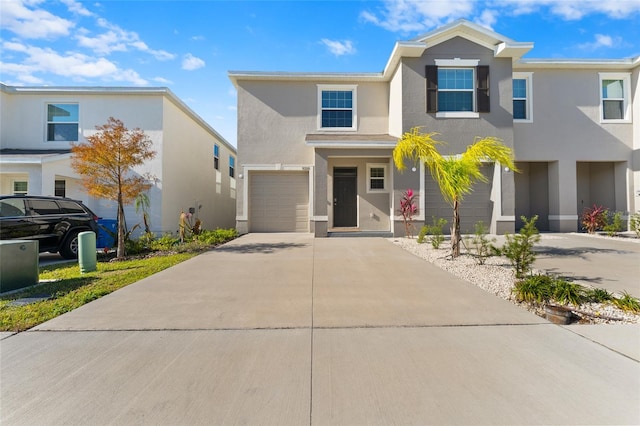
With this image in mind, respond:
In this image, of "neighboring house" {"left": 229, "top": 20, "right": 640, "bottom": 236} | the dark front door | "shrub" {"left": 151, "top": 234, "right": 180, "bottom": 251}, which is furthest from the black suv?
the dark front door

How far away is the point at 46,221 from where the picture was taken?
8562 mm

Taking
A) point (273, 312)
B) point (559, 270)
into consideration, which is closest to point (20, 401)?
point (273, 312)

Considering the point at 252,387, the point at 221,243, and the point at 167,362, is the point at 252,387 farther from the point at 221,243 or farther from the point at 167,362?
the point at 221,243

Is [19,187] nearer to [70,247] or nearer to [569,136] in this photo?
[70,247]

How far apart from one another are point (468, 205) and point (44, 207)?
14.1 m

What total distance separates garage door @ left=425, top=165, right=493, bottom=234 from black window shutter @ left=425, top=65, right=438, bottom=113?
2.62 meters

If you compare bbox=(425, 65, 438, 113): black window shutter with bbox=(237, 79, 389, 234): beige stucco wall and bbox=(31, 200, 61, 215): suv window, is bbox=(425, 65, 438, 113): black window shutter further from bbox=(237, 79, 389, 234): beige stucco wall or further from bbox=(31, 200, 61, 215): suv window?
bbox=(31, 200, 61, 215): suv window

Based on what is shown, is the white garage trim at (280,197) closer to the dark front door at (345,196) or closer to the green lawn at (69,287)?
the dark front door at (345,196)

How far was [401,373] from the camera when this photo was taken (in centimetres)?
292

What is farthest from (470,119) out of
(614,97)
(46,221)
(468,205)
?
(46,221)

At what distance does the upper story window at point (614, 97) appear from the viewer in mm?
14266

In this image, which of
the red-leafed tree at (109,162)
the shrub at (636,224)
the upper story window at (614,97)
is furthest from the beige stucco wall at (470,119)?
the red-leafed tree at (109,162)

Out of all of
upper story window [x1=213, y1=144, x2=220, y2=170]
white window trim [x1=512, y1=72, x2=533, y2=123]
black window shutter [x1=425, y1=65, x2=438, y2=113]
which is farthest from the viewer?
upper story window [x1=213, y1=144, x2=220, y2=170]

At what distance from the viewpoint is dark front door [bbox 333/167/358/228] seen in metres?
14.4
